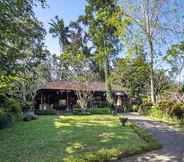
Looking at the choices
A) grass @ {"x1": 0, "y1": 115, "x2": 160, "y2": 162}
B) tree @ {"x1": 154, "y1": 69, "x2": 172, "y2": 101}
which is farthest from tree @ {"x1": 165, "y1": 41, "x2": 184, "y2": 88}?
grass @ {"x1": 0, "y1": 115, "x2": 160, "y2": 162}

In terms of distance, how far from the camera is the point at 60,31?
44312 millimetres

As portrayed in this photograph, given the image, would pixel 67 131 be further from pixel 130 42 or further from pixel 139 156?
pixel 130 42

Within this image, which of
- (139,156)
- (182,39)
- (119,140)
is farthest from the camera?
(182,39)

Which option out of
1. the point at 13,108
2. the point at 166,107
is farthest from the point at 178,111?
the point at 13,108

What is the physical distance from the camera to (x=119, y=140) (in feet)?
35.3

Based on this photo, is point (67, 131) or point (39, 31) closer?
point (67, 131)

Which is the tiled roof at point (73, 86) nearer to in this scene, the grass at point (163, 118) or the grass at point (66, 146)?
the grass at point (163, 118)

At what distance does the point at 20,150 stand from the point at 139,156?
14.1 ft

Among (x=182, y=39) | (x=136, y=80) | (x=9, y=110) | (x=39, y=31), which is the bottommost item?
(x=9, y=110)

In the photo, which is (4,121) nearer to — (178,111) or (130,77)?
(178,111)

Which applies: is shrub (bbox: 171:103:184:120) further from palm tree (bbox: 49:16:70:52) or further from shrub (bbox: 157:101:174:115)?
palm tree (bbox: 49:16:70:52)

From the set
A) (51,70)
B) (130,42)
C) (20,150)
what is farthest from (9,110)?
(51,70)

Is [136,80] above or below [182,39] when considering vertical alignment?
below

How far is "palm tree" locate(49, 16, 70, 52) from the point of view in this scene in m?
44.1
